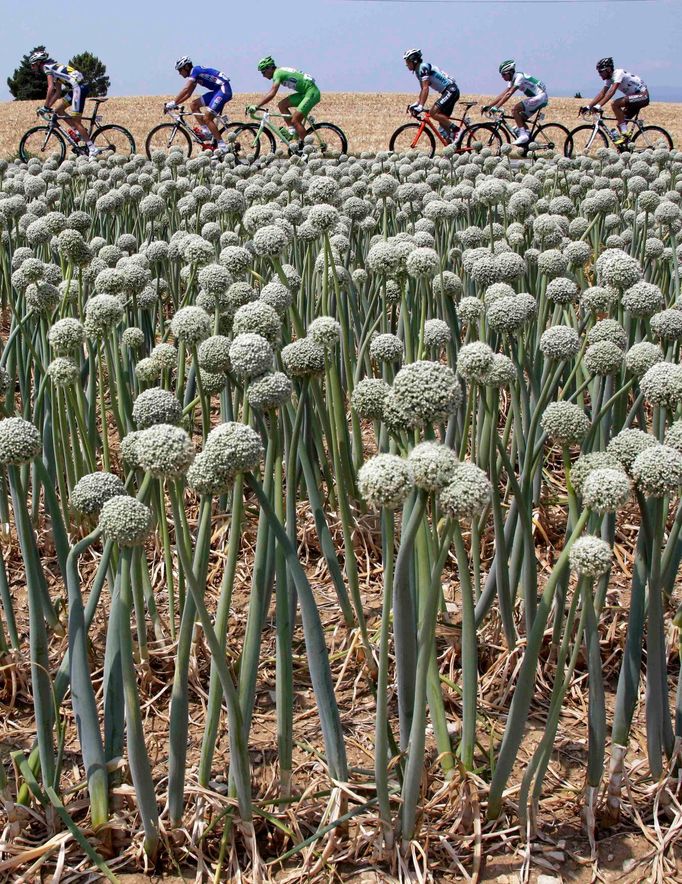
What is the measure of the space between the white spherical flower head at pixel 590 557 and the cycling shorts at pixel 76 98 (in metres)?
11.9

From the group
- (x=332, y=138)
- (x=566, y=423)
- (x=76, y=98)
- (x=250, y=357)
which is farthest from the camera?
(x=332, y=138)

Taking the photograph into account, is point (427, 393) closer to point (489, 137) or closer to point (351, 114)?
point (489, 137)

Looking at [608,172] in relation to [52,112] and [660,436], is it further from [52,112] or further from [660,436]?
[52,112]

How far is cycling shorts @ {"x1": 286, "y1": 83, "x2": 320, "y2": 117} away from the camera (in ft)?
37.9

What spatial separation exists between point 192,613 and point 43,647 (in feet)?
1.00

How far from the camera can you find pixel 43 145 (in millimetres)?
11594

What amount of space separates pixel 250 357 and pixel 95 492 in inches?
13.2

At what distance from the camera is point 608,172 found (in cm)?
542

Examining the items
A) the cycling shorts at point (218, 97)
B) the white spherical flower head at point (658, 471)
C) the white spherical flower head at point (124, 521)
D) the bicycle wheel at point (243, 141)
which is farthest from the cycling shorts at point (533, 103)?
the white spherical flower head at point (124, 521)

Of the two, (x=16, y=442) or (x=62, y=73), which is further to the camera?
(x=62, y=73)

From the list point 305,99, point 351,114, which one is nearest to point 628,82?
point 305,99

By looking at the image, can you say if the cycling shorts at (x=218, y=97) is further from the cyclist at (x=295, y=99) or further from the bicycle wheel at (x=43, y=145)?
the bicycle wheel at (x=43, y=145)

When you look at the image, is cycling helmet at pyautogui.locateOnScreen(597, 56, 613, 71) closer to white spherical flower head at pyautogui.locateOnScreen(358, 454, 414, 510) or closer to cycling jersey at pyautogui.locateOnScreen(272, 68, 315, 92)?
cycling jersey at pyautogui.locateOnScreen(272, 68, 315, 92)

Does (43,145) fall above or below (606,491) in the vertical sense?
above
